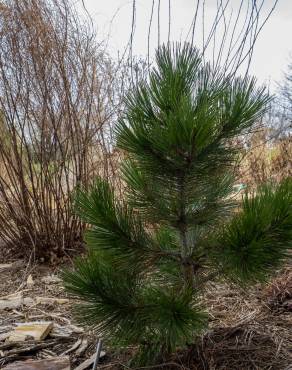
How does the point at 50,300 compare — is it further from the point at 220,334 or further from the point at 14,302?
the point at 220,334

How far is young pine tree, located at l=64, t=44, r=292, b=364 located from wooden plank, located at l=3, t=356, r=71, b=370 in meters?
0.33

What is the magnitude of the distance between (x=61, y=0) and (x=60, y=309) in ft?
6.85

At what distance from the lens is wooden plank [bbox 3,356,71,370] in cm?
134

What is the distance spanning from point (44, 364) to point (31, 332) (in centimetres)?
32

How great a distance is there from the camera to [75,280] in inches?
42.6

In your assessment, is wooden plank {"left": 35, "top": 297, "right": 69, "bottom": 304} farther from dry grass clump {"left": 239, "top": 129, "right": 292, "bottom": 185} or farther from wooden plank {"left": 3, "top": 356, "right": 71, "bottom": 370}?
dry grass clump {"left": 239, "top": 129, "right": 292, "bottom": 185}

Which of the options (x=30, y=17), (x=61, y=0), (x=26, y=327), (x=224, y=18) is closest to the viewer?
(x=26, y=327)

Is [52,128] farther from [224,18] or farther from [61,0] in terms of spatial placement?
[224,18]

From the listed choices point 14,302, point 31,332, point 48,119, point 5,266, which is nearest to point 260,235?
point 31,332

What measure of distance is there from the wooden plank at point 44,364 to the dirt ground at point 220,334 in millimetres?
46

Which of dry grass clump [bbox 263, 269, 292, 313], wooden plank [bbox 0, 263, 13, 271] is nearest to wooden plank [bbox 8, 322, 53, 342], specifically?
dry grass clump [bbox 263, 269, 292, 313]

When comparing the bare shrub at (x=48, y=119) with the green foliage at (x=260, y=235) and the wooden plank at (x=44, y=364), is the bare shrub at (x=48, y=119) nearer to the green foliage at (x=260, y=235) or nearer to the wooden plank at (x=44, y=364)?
the wooden plank at (x=44, y=364)

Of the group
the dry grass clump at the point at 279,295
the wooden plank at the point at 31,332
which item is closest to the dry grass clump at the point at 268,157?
the dry grass clump at the point at 279,295

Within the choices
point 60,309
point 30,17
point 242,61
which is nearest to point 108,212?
point 60,309
